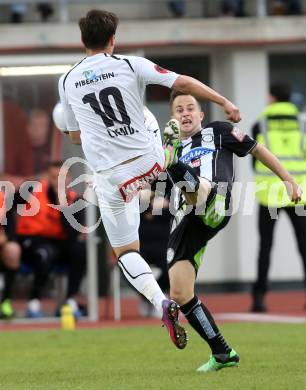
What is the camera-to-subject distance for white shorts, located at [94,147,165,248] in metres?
7.83

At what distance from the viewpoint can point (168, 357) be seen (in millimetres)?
9422

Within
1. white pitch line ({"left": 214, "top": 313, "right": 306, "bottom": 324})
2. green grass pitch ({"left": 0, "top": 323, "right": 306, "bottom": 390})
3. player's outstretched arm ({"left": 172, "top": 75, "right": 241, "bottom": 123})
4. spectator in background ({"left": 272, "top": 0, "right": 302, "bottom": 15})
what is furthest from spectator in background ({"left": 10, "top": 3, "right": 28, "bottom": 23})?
player's outstretched arm ({"left": 172, "top": 75, "right": 241, "bottom": 123})

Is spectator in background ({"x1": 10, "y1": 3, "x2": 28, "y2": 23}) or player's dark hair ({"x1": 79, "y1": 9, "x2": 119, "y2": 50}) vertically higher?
spectator in background ({"x1": 10, "y1": 3, "x2": 28, "y2": 23})

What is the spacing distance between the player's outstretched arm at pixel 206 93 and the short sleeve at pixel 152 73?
4 centimetres

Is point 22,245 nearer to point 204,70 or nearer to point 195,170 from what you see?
point 204,70

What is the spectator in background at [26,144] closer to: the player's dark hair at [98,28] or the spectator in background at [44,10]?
the spectator in background at [44,10]

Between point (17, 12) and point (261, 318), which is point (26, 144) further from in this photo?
point (261, 318)

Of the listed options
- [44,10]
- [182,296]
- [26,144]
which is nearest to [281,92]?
[26,144]

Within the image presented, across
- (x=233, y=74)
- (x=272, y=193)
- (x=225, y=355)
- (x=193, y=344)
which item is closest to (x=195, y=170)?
(x=225, y=355)

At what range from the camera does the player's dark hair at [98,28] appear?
7688 millimetres

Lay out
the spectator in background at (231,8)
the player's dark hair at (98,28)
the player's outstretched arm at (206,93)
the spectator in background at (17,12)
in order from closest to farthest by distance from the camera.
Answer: the player's outstretched arm at (206,93) < the player's dark hair at (98,28) < the spectator in background at (17,12) < the spectator in background at (231,8)

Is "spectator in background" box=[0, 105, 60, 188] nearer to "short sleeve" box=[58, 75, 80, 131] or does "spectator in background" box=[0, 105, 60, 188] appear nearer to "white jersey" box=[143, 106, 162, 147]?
"white jersey" box=[143, 106, 162, 147]

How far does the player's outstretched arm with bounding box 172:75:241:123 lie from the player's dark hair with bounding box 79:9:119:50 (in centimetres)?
55

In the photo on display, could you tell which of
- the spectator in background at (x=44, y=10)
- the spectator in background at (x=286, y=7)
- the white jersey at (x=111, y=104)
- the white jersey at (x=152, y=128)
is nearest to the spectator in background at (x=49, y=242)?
the spectator in background at (x=44, y=10)
